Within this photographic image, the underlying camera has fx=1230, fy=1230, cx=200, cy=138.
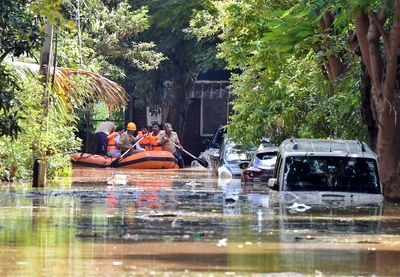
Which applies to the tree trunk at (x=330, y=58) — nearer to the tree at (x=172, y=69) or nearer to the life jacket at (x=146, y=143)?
the tree at (x=172, y=69)

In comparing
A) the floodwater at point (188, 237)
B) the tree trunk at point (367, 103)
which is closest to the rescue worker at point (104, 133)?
the floodwater at point (188, 237)

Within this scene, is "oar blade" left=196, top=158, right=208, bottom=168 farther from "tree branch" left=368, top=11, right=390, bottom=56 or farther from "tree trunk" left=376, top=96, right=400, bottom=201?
"tree branch" left=368, top=11, right=390, bottom=56

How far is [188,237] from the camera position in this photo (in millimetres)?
16109

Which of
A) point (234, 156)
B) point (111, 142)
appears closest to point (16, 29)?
point (234, 156)

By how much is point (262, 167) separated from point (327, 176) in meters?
12.0

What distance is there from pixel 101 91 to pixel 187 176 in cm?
Answer: 775

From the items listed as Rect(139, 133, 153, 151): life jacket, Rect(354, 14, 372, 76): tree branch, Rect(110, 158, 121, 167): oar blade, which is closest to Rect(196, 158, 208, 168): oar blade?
Rect(139, 133, 153, 151): life jacket

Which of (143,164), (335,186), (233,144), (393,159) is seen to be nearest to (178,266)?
(335,186)

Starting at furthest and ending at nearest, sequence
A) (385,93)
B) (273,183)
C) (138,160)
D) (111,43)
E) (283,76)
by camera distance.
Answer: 1. (138,160)
2. (111,43)
3. (283,76)
4. (385,93)
5. (273,183)

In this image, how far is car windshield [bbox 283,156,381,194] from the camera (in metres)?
21.2

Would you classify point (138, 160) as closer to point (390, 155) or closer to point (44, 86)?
point (44, 86)

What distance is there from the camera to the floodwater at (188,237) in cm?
1276

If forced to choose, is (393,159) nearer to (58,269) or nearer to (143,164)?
(58,269)

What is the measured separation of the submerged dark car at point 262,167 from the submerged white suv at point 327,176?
37.8 ft
